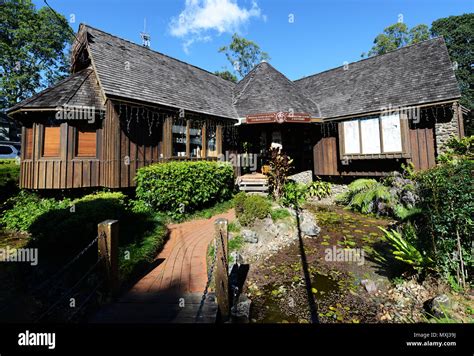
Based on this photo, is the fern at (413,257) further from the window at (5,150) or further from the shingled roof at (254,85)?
the window at (5,150)

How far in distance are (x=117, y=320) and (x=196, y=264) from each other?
84.9 inches

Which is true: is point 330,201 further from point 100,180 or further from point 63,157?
point 63,157

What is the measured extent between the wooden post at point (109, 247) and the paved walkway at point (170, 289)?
469mm

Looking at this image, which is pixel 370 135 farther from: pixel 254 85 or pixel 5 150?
pixel 5 150

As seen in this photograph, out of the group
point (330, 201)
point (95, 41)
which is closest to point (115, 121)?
point (95, 41)

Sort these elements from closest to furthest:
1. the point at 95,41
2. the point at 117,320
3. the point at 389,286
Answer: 1. the point at 117,320
2. the point at 389,286
3. the point at 95,41

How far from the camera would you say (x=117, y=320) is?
353 centimetres

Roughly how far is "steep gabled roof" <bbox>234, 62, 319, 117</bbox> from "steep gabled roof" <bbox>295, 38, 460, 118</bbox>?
4.42ft

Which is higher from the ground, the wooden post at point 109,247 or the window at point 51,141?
the window at point 51,141

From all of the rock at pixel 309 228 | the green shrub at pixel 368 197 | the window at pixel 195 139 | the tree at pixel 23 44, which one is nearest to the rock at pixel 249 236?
the rock at pixel 309 228

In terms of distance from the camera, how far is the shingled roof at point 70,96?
877 centimetres

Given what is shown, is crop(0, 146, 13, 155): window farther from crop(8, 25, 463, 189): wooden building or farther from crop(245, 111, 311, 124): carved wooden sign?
crop(245, 111, 311, 124): carved wooden sign

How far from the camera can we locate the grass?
778cm
